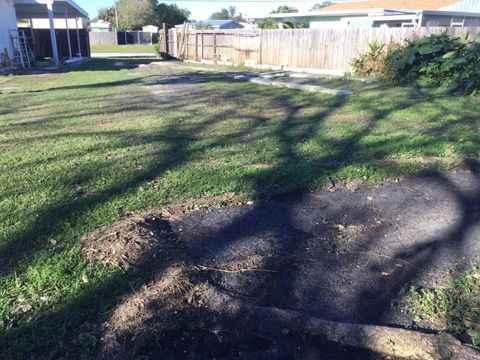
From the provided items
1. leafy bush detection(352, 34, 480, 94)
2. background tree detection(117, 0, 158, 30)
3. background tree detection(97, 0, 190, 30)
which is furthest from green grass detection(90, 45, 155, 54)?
leafy bush detection(352, 34, 480, 94)

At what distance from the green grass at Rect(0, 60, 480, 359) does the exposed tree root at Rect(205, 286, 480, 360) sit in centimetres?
71

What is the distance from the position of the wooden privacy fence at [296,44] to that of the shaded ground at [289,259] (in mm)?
11332

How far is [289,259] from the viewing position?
124 inches

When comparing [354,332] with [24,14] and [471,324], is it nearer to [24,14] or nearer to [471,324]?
[471,324]

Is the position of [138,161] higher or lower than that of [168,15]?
lower

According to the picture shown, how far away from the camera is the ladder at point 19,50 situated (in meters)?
23.6

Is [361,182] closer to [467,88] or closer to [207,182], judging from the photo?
[207,182]

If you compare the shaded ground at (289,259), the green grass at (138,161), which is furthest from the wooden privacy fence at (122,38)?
the shaded ground at (289,259)

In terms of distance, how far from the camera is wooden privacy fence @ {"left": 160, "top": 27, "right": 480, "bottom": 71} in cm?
1541

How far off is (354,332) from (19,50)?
85.3 feet

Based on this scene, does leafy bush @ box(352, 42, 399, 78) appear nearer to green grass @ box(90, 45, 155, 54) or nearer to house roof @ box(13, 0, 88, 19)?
house roof @ box(13, 0, 88, 19)

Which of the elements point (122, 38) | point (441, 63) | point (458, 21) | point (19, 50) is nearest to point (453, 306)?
point (441, 63)

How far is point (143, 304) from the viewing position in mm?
2613

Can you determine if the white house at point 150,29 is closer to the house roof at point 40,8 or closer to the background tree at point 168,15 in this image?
the background tree at point 168,15
